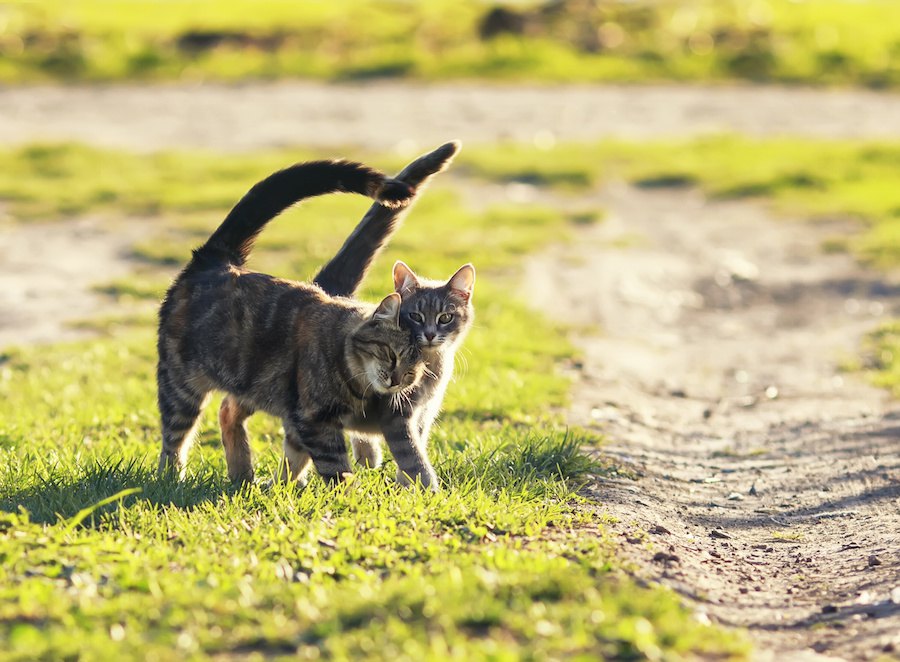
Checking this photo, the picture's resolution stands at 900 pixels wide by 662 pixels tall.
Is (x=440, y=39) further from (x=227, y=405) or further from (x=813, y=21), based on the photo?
(x=227, y=405)

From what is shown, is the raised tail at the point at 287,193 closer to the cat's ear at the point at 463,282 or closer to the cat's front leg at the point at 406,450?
the cat's ear at the point at 463,282

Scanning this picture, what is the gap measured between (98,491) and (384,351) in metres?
1.42

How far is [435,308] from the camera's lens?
247 inches

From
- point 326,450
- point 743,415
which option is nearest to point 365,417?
point 326,450

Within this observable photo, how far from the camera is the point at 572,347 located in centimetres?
995

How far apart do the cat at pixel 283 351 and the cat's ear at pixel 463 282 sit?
52 cm

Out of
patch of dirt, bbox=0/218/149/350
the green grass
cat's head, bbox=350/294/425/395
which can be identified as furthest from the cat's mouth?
patch of dirt, bbox=0/218/149/350

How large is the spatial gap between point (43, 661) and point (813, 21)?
29.5 m

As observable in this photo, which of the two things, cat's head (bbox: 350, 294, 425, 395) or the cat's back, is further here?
the cat's back

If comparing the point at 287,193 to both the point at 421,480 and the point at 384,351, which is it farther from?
the point at 421,480

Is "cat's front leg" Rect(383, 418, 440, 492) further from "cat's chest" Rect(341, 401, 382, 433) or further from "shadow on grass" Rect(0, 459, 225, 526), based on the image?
"shadow on grass" Rect(0, 459, 225, 526)

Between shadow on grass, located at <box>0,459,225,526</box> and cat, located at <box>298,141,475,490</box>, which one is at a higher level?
cat, located at <box>298,141,475,490</box>

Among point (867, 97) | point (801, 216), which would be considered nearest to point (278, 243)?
point (801, 216)

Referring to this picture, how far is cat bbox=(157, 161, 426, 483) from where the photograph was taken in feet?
18.9
